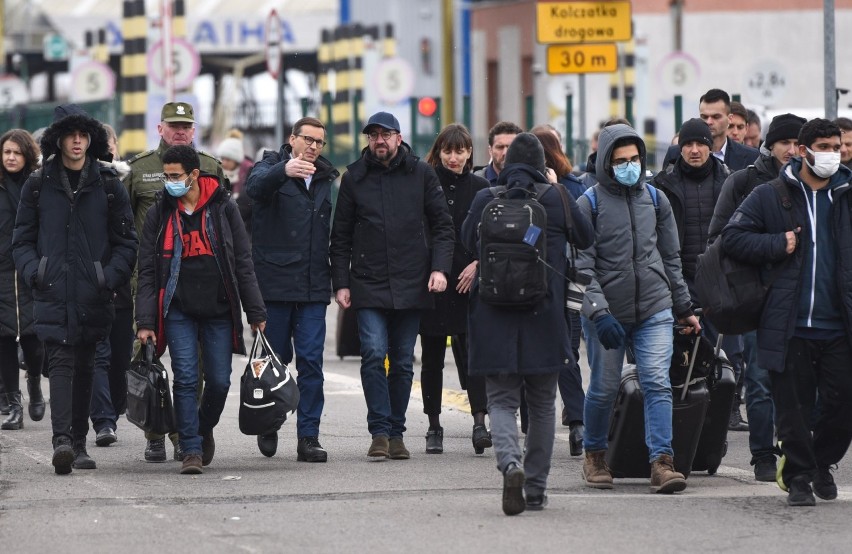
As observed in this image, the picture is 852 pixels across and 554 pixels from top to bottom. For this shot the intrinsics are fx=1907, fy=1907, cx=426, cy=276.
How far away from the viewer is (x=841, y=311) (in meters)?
8.69

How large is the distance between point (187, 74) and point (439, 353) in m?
18.3

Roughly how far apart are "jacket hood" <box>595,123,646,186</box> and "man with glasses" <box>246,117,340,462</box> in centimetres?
185

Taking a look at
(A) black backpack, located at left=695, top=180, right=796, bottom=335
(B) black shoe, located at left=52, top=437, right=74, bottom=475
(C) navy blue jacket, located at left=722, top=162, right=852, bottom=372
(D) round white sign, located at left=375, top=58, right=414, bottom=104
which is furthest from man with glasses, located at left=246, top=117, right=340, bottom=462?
(D) round white sign, located at left=375, top=58, right=414, bottom=104

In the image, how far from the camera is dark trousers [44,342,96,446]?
393 inches

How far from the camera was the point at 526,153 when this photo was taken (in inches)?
346

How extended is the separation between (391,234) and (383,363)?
28.0 inches

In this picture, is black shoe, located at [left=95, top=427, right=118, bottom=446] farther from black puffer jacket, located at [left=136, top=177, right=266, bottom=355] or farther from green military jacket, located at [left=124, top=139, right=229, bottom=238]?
black puffer jacket, located at [left=136, top=177, right=266, bottom=355]

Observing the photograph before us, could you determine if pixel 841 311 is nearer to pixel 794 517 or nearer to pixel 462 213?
pixel 794 517

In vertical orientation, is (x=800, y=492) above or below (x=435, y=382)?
below

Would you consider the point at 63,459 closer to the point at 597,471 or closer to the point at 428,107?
the point at 597,471

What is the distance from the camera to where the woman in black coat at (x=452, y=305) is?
10.8 meters

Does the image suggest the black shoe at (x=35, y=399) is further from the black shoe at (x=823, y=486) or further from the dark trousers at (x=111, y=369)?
the black shoe at (x=823, y=486)

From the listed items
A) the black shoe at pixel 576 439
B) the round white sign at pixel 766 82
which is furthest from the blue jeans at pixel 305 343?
the round white sign at pixel 766 82

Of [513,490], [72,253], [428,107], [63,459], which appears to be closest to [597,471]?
[513,490]
